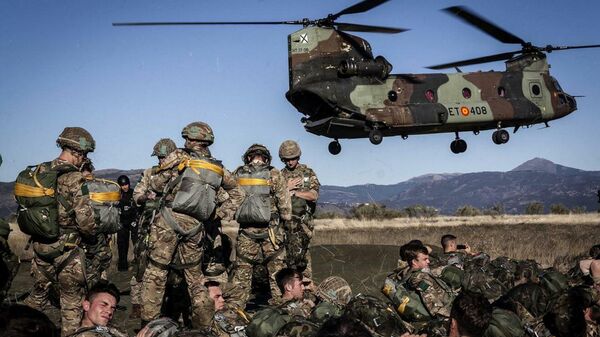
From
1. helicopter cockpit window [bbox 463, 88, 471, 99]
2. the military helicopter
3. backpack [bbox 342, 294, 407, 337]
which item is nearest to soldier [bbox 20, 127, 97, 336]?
backpack [bbox 342, 294, 407, 337]

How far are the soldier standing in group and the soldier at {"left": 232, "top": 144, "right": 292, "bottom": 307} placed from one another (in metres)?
4.54

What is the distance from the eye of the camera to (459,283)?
7.93m

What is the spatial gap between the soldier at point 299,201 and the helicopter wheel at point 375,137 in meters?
9.14

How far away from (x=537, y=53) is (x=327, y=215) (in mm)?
29503

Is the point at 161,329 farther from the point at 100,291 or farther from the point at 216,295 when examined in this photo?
the point at 216,295

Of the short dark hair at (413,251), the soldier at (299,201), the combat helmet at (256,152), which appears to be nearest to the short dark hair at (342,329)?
the short dark hair at (413,251)

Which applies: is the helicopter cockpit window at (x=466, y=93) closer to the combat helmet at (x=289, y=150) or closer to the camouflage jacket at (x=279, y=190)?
the combat helmet at (x=289, y=150)

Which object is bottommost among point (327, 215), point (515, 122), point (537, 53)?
point (327, 215)

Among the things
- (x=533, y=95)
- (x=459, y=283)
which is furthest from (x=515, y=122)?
(x=459, y=283)

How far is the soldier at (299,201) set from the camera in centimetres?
906

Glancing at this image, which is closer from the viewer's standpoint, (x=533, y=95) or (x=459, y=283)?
(x=459, y=283)

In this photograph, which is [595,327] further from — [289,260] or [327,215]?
[327,215]

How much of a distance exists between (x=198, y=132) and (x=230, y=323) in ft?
8.01

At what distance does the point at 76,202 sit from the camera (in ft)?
20.5
